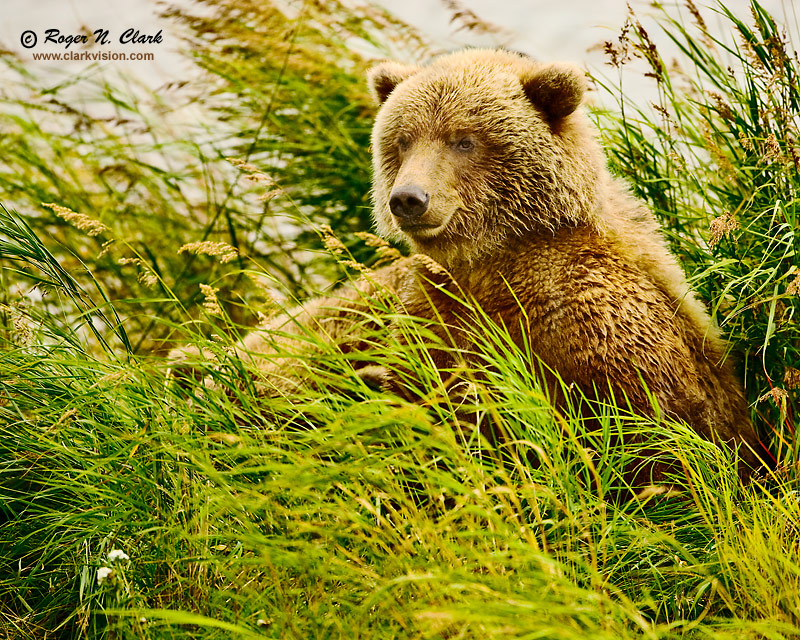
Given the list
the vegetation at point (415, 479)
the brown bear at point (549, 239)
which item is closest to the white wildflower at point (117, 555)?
the vegetation at point (415, 479)

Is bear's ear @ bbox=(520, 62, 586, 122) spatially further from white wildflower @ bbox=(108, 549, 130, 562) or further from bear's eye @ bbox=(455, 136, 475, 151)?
white wildflower @ bbox=(108, 549, 130, 562)

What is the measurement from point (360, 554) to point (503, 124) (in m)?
1.91

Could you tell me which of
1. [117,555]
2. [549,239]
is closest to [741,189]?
[549,239]

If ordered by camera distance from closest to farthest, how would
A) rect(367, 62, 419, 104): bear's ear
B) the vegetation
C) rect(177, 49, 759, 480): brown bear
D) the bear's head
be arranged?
the vegetation → rect(177, 49, 759, 480): brown bear → the bear's head → rect(367, 62, 419, 104): bear's ear

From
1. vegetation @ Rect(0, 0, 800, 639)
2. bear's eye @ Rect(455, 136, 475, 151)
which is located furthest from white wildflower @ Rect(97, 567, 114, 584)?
bear's eye @ Rect(455, 136, 475, 151)

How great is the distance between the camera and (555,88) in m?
3.85

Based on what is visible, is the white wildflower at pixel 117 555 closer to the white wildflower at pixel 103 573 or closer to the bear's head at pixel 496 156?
the white wildflower at pixel 103 573

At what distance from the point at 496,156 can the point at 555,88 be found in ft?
1.19

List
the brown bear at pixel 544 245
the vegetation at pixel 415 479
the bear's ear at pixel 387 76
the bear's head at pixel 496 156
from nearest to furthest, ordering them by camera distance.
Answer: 1. the vegetation at pixel 415 479
2. the brown bear at pixel 544 245
3. the bear's head at pixel 496 156
4. the bear's ear at pixel 387 76

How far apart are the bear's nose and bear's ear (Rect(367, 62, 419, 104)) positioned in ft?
2.90

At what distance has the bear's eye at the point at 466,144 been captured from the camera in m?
3.88

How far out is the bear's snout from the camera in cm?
360

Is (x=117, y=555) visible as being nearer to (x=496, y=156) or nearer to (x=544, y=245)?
(x=544, y=245)

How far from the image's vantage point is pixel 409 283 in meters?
4.09
